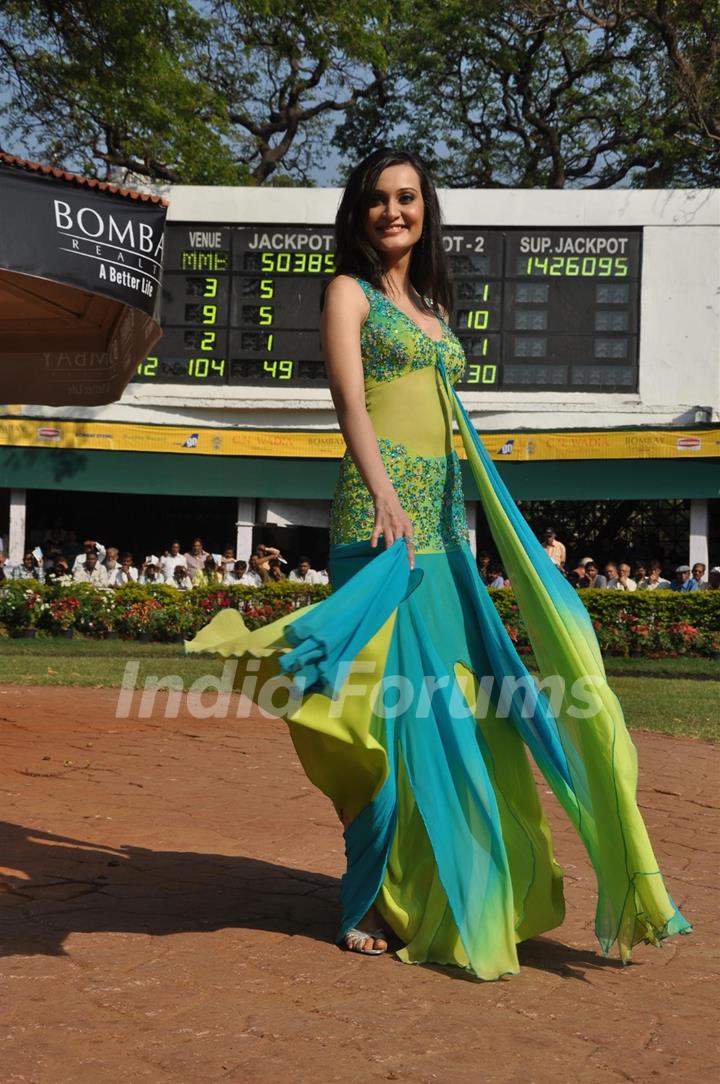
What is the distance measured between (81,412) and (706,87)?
1520cm

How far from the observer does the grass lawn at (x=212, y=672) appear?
9.12 meters

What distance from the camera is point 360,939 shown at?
3.16 metres

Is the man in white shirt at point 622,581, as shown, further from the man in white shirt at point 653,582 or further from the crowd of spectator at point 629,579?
the man in white shirt at point 653,582

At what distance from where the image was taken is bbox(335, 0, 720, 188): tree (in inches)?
1182

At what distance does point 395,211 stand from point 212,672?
8.66m

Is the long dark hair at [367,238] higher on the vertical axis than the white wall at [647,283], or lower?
lower

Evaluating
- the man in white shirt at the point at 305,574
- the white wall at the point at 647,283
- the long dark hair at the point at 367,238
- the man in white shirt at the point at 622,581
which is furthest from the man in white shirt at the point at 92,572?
the long dark hair at the point at 367,238

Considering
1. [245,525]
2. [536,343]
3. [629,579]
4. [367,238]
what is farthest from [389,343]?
[245,525]

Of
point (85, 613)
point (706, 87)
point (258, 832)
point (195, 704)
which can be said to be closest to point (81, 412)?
→ point (85, 613)

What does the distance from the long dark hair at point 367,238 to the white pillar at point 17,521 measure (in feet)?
60.0

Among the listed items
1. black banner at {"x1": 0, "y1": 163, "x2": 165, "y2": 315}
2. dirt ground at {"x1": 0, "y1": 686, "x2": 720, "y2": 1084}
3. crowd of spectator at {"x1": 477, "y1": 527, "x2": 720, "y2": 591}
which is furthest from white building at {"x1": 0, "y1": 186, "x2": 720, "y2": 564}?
dirt ground at {"x1": 0, "y1": 686, "x2": 720, "y2": 1084}

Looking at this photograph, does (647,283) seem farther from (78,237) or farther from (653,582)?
(78,237)

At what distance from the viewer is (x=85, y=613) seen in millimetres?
16250

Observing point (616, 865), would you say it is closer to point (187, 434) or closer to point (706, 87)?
point (187, 434)
